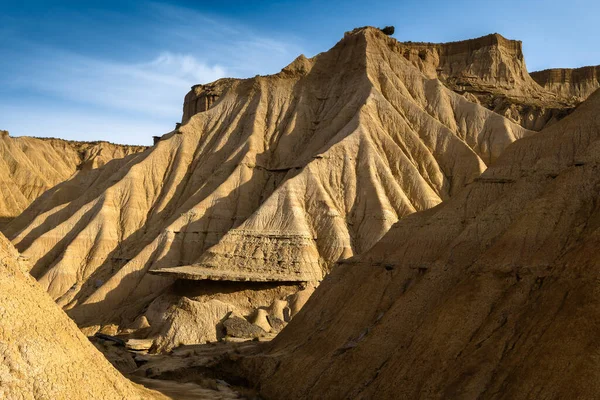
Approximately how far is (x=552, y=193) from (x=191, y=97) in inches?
2989

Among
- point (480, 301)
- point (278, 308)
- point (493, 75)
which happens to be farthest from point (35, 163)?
point (480, 301)

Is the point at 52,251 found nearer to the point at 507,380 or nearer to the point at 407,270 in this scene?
the point at 407,270

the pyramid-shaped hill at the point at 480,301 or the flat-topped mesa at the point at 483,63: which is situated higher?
the flat-topped mesa at the point at 483,63

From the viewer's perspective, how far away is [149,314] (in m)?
41.4

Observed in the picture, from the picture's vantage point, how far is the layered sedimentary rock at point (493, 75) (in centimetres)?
7031

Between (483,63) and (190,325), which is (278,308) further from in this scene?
(483,63)

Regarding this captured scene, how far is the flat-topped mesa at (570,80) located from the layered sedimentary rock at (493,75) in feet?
12.8

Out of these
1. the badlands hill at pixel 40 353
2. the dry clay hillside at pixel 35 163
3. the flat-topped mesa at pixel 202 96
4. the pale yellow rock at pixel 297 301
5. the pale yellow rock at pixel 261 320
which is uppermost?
the flat-topped mesa at pixel 202 96

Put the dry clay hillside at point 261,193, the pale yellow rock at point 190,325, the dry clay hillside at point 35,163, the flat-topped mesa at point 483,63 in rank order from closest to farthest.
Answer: the pale yellow rock at point 190,325, the dry clay hillside at point 261,193, the flat-topped mesa at point 483,63, the dry clay hillside at point 35,163

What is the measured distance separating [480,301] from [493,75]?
70.4 meters

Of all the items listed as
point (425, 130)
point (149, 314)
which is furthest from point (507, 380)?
point (425, 130)

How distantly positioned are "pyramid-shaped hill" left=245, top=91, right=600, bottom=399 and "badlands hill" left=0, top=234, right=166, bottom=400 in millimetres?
8336

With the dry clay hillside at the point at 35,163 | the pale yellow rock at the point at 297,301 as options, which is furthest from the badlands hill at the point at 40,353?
the dry clay hillside at the point at 35,163

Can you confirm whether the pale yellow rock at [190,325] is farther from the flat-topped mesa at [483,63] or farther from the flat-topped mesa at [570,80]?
the flat-topped mesa at [570,80]
